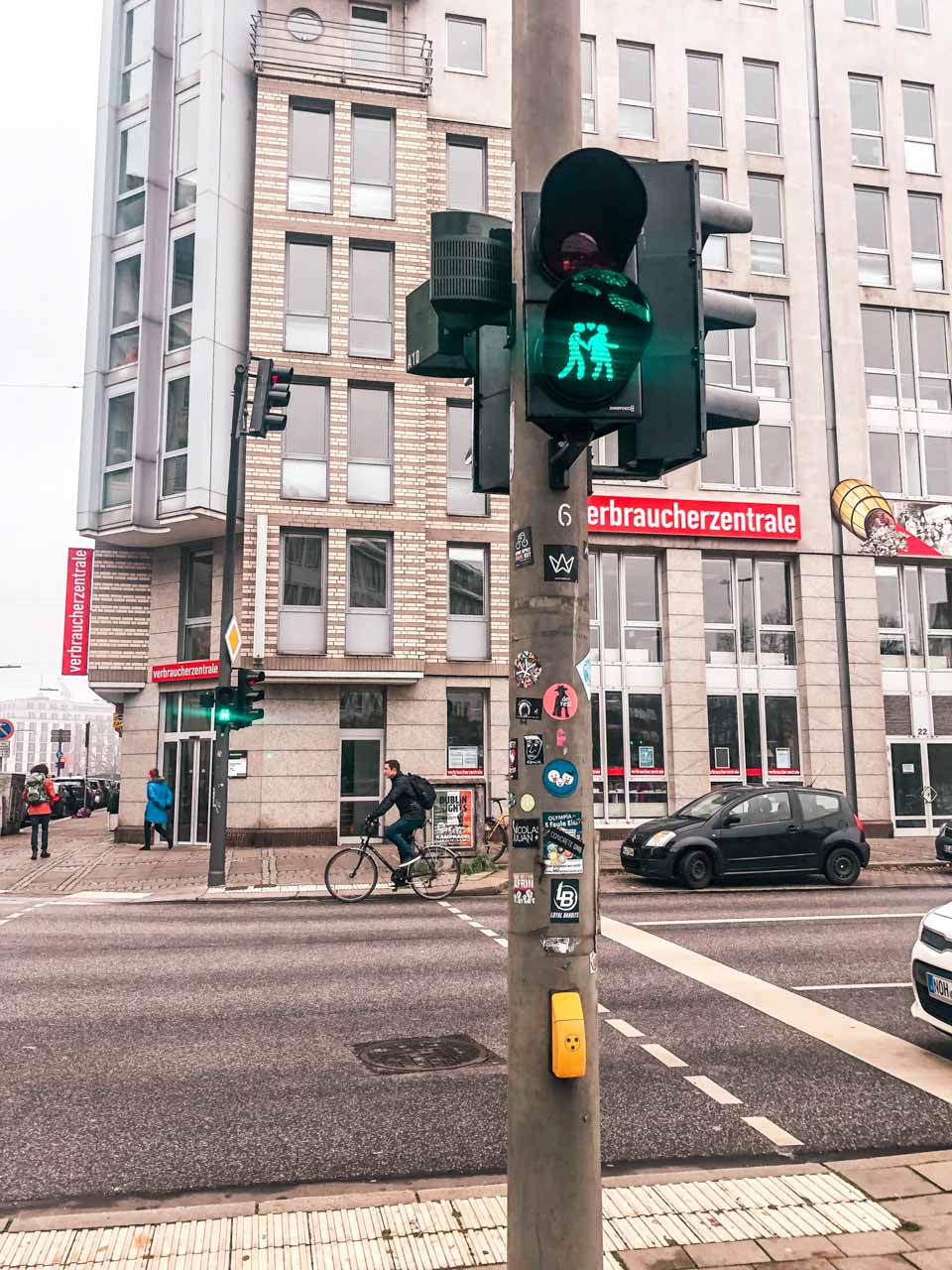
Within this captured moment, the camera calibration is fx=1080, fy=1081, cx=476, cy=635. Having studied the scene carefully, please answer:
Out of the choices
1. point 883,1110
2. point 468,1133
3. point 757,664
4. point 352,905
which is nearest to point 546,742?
point 468,1133

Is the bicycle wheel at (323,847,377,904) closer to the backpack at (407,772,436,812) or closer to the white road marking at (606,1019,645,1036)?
the backpack at (407,772,436,812)

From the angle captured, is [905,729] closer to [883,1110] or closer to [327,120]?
[327,120]

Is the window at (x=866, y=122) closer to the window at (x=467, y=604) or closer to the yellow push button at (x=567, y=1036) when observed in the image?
the window at (x=467, y=604)

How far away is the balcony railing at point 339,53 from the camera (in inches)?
963

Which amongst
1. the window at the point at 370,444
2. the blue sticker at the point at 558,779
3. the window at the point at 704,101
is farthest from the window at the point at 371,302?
the blue sticker at the point at 558,779

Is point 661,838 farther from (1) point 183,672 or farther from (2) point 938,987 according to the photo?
(1) point 183,672

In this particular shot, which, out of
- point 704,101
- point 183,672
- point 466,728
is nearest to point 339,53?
point 704,101

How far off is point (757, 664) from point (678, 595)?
2.59m

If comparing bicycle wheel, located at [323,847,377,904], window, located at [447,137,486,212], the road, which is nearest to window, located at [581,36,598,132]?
window, located at [447,137,486,212]

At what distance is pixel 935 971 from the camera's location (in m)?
6.45

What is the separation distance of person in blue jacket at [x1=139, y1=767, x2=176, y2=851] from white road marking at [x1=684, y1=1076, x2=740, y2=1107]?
18.1 metres

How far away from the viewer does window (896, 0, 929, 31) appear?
2872 cm

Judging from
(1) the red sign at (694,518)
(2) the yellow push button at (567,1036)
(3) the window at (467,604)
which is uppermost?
(1) the red sign at (694,518)

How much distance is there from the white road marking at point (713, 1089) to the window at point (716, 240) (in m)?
23.0
